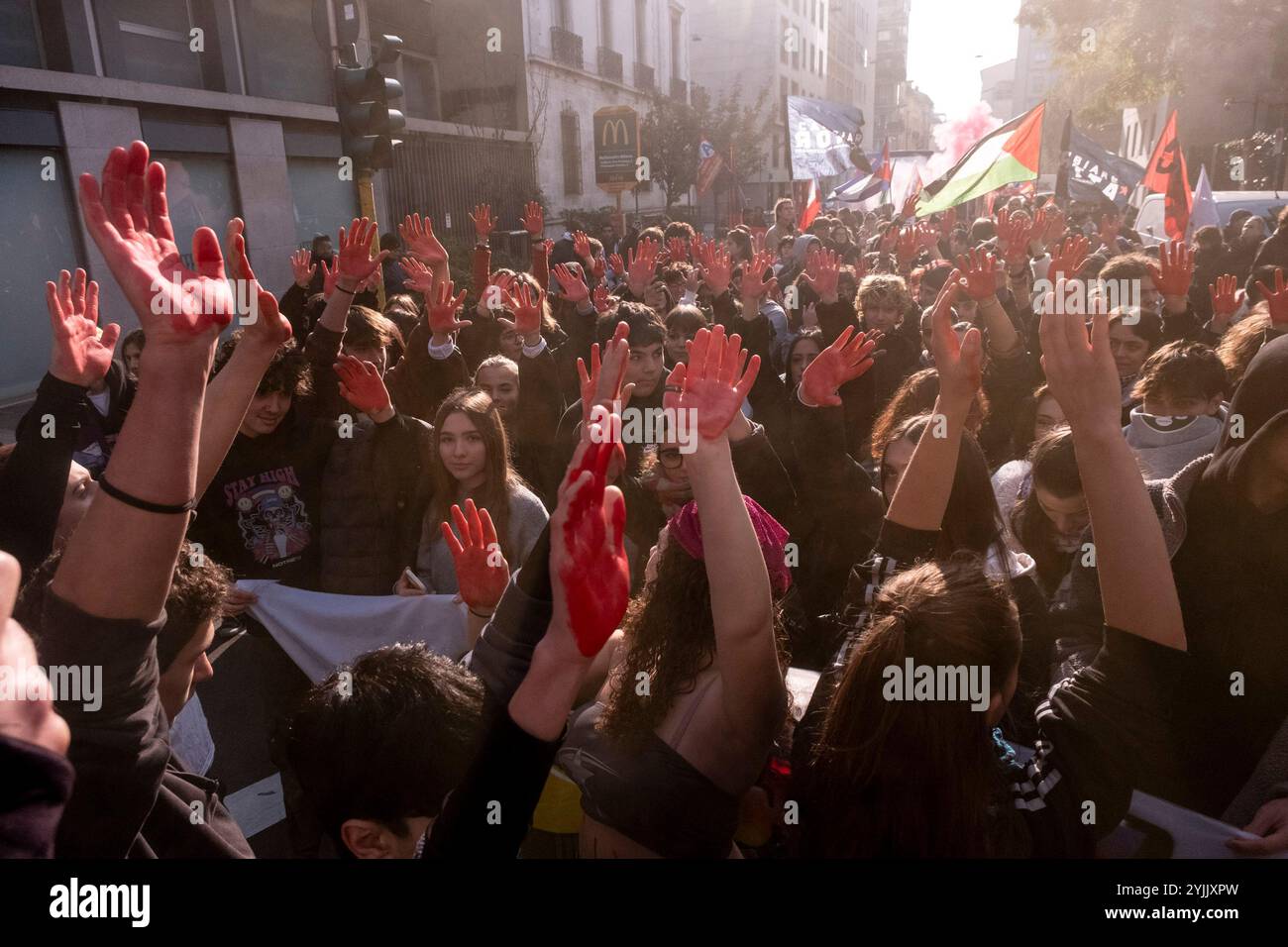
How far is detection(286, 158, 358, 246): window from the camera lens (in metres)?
13.4

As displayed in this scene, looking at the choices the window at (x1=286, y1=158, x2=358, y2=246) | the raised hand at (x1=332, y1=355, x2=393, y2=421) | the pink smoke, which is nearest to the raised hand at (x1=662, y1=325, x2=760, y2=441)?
the raised hand at (x1=332, y1=355, x2=393, y2=421)

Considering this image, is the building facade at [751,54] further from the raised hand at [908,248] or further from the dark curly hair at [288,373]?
the dark curly hair at [288,373]

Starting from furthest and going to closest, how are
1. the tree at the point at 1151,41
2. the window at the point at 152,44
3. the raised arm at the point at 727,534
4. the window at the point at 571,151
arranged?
the window at the point at 571,151
the tree at the point at 1151,41
the window at the point at 152,44
the raised arm at the point at 727,534

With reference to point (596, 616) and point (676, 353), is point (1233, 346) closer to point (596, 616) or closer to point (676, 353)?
point (676, 353)

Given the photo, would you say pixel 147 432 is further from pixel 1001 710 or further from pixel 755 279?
pixel 755 279

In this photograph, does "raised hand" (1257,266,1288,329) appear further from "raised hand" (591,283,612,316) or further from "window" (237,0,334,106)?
"window" (237,0,334,106)

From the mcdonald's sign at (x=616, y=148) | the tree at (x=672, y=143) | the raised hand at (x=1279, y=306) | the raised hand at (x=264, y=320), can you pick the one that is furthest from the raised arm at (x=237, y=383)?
the tree at (x=672, y=143)

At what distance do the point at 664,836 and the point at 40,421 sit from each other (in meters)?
1.61

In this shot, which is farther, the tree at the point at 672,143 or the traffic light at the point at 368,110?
the tree at the point at 672,143

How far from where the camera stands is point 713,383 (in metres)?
1.47

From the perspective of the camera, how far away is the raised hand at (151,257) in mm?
986

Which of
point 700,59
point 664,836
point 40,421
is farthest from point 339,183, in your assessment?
point 700,59

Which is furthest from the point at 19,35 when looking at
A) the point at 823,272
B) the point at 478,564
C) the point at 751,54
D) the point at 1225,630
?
the point at 751,54
